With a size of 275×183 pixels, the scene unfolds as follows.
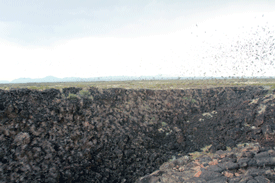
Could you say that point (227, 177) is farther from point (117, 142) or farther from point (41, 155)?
point (41, 155)

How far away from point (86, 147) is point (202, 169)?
7275mm

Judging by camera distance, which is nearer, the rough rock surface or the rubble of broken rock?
the rough rock surface

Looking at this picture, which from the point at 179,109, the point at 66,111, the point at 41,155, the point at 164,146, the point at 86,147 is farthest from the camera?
the point at 179,109

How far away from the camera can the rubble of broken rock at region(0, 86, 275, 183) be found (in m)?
9.18

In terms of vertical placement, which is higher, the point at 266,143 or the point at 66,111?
the point at 66,111

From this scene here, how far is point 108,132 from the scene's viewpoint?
12633mm

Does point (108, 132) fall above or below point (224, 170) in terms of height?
above

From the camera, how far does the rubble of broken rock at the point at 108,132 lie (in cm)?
918

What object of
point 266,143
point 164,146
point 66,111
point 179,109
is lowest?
point 164,146

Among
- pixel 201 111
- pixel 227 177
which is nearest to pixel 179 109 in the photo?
pixel 201 111

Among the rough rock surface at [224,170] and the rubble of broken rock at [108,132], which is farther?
the rubble of broken rock at [108,132]

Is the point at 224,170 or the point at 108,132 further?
the point at 108,132

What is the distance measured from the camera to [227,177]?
8281 mm

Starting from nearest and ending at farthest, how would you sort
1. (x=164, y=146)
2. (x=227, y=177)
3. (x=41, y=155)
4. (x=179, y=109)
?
(x=227, y=177) < (x=41, y=155) < (x=164, y=146) < (x=179, y=109)
